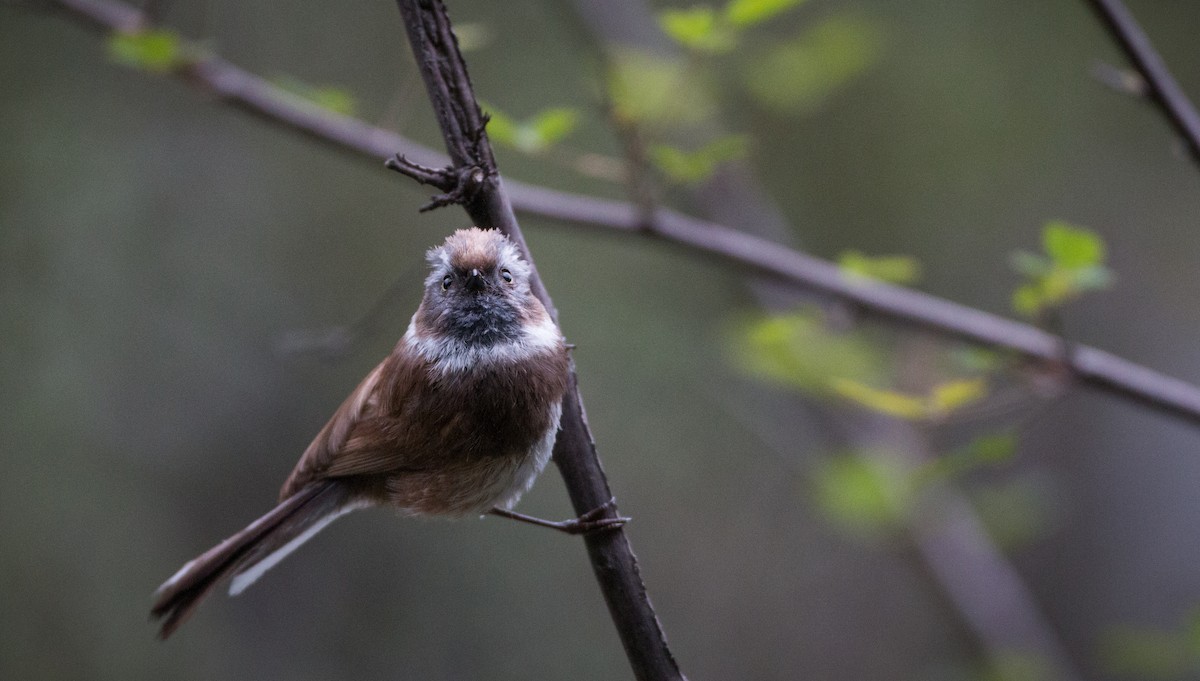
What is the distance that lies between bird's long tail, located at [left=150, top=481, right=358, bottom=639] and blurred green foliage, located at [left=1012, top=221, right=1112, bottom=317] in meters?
1.63

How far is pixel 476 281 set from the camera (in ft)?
5.01

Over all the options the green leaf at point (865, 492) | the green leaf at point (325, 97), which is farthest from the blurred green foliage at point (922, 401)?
the green leaf at point (325, 97)

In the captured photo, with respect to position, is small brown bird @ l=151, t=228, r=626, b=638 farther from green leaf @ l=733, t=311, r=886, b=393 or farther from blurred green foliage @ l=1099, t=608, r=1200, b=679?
blurred green foliage @ l=1099, t=608, r=1200, b=679

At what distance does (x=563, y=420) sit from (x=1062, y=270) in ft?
4.53

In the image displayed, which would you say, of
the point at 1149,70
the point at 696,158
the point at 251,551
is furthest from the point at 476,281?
the point at 1149,70

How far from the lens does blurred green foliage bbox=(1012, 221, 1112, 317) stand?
2.12 metres

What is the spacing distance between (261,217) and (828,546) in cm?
381

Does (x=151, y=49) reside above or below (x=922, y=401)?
above

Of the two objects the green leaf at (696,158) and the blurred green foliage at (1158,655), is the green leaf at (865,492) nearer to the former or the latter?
the blurred green foliage at (1158,655)

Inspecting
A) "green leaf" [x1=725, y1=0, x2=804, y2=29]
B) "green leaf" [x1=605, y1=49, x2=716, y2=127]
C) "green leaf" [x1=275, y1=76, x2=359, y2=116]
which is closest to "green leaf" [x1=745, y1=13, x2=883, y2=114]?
"green leaf" [x1=605, y1=49, x2=716, y2=127]

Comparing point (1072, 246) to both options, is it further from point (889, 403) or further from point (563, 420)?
point (563, 420)

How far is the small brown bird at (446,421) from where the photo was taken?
150 cm

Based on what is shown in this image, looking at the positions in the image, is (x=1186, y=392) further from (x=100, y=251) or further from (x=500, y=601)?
(x=100, y=251)

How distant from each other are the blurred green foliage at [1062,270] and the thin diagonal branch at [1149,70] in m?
0.30
